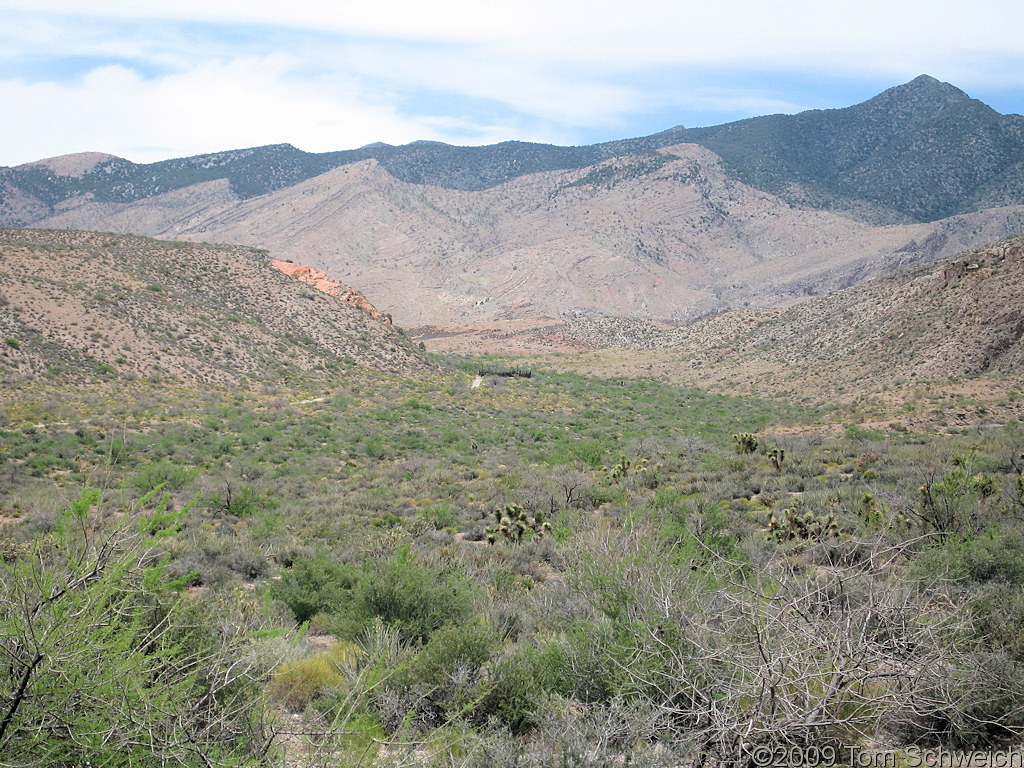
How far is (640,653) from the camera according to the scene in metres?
5.45

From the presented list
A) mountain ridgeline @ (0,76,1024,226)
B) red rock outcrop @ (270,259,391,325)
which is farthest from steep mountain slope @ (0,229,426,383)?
mountain ridgeline @ (0,76,1024,226)

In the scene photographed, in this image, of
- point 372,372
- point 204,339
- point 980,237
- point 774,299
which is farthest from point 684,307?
point 204,339

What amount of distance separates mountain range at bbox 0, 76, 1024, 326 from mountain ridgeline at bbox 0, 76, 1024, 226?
599mm

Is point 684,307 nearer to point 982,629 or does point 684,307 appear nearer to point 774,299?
→ point 774,299

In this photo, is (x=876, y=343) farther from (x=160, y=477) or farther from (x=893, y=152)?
(x=893, y=152)

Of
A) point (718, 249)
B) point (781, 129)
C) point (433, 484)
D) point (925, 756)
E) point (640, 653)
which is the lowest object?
point (433, 484)

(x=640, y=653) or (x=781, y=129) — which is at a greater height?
(x=781, y=129)

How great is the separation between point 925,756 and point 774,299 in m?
101

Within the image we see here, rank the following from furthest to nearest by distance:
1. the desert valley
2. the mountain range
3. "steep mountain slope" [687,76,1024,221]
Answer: "steep mountain slope" [687,76,1024,221] < the mountain range < the desert valley

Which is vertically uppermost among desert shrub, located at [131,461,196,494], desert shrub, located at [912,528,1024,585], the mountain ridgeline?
the mountain ridgeline

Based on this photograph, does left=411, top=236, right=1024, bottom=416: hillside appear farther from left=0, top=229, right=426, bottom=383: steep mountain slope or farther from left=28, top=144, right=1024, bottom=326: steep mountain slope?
left=28, top=144, right=1024, bottom=326: steep mountain slope

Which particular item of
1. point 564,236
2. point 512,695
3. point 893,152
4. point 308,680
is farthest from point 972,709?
point 893,152

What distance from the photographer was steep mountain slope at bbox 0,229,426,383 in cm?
3394

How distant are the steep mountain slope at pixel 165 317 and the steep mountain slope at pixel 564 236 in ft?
154
